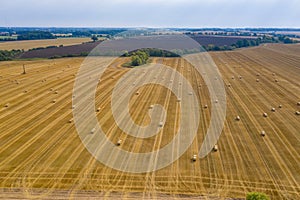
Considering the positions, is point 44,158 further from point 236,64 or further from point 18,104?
point 236,64

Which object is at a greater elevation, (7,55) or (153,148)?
(153,148)

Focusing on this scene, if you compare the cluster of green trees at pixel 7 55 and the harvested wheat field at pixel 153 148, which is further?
the cluster of green trees at pixel 7 55

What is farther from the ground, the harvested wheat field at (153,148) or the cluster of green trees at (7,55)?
the harvested wheat field at (153,148)

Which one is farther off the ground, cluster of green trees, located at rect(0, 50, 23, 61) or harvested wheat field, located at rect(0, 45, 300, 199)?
harvested wheat field, located at rect(0, 45, 300, 199)

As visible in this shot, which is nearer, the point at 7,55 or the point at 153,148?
the point at 153,148

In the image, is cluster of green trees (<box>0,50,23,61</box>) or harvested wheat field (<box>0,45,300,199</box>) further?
cluster of green trees (<box>0,50,23,61</box>)

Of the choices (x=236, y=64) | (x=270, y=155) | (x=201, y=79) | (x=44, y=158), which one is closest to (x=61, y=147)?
(x=44, y=158)

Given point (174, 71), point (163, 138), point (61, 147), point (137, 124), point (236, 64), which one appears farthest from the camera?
point (236, 64)

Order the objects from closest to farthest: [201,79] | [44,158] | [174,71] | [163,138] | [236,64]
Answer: [44,158] → [163,138] → [201,79] → [174,71] → [236,64]
